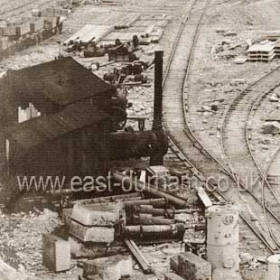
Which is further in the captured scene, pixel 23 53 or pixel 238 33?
pixel 238 33

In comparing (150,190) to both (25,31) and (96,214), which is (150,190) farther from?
(25,31)

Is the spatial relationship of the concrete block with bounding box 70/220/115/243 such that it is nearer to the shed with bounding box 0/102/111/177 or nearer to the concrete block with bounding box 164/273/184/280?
the concrete block with bounding box 164/273/184/280

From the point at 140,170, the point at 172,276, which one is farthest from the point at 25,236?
the point at 140,170

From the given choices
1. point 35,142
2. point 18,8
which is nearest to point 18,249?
point 35,142

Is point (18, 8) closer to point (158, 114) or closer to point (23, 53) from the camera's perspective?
point (23, 53)

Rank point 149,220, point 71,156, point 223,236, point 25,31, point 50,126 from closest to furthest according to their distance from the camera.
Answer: point 223,236, point 149,220, point 50,126, point 71,156, point 25,31
